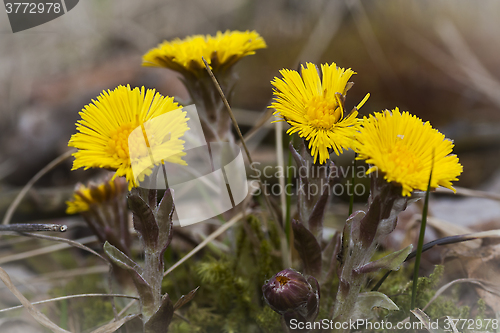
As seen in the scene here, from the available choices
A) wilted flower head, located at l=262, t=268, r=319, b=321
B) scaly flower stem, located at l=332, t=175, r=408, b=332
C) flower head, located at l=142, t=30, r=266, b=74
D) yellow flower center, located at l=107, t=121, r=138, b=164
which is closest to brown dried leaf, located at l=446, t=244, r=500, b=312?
scaly flower stem, located at l=332, t=175, r=408, b=332

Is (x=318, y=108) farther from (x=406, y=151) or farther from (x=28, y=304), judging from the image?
(x=28, y=304)

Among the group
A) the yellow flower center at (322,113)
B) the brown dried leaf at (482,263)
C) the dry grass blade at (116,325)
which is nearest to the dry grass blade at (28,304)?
the dry grass blade at (116,325)

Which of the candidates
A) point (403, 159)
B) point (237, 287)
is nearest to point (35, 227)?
point (237, 287)

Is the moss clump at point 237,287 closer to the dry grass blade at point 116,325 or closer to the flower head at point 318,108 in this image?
the dry grass blade at point 116,325

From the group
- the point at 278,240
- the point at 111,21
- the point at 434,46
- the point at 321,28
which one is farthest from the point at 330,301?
the point at 111,21

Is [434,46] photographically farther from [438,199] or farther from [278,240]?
[278,240]

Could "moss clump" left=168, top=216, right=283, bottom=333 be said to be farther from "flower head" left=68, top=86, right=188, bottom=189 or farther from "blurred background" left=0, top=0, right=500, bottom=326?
"blurred background" left=0, top=0, right=500, bottom=326
